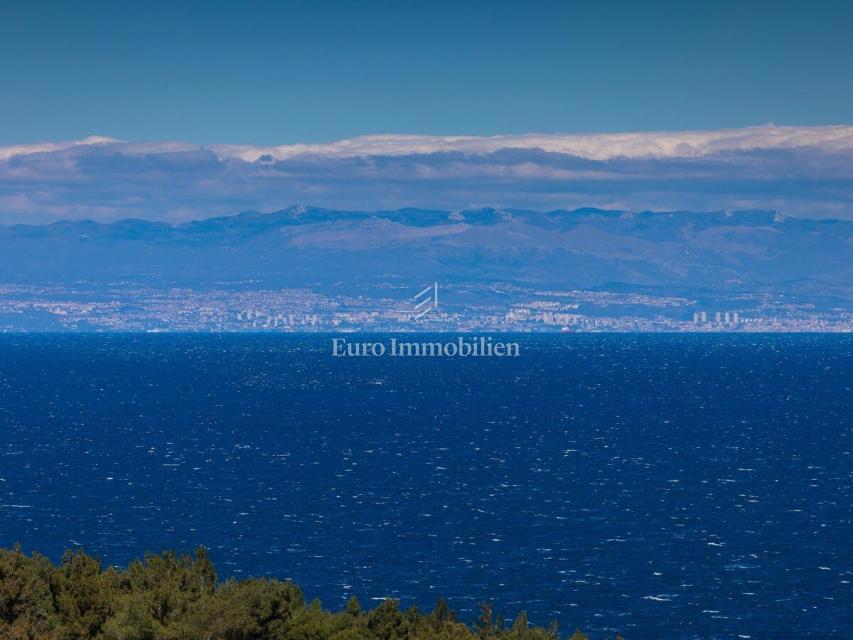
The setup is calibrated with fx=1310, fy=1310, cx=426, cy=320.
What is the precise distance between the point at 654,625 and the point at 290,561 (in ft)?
91.9

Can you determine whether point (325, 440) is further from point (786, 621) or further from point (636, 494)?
point (786, 621)

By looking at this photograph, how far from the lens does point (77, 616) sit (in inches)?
2489

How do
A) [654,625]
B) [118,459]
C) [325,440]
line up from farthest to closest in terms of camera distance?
[325,440] < [118,459] < [654,625]

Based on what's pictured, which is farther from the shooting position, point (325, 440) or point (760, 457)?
point (325, 440)

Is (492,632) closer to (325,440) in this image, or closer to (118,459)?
(118,459)

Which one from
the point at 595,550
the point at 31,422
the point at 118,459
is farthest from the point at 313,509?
the point at 31,422

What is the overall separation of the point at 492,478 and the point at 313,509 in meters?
25.3

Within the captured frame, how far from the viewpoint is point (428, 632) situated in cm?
6119

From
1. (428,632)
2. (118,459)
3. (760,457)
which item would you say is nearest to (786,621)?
(428,632)

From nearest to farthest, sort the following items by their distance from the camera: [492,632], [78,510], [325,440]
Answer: [492,632]
[78,510]
[325,440]

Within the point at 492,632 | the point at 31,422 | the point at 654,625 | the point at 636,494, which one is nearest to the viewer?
the point at 492,632

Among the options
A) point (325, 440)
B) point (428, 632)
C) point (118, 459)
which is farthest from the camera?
point (325, 440)

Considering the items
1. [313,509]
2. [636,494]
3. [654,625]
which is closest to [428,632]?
[654,625]

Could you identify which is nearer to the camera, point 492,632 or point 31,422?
point 492,632
